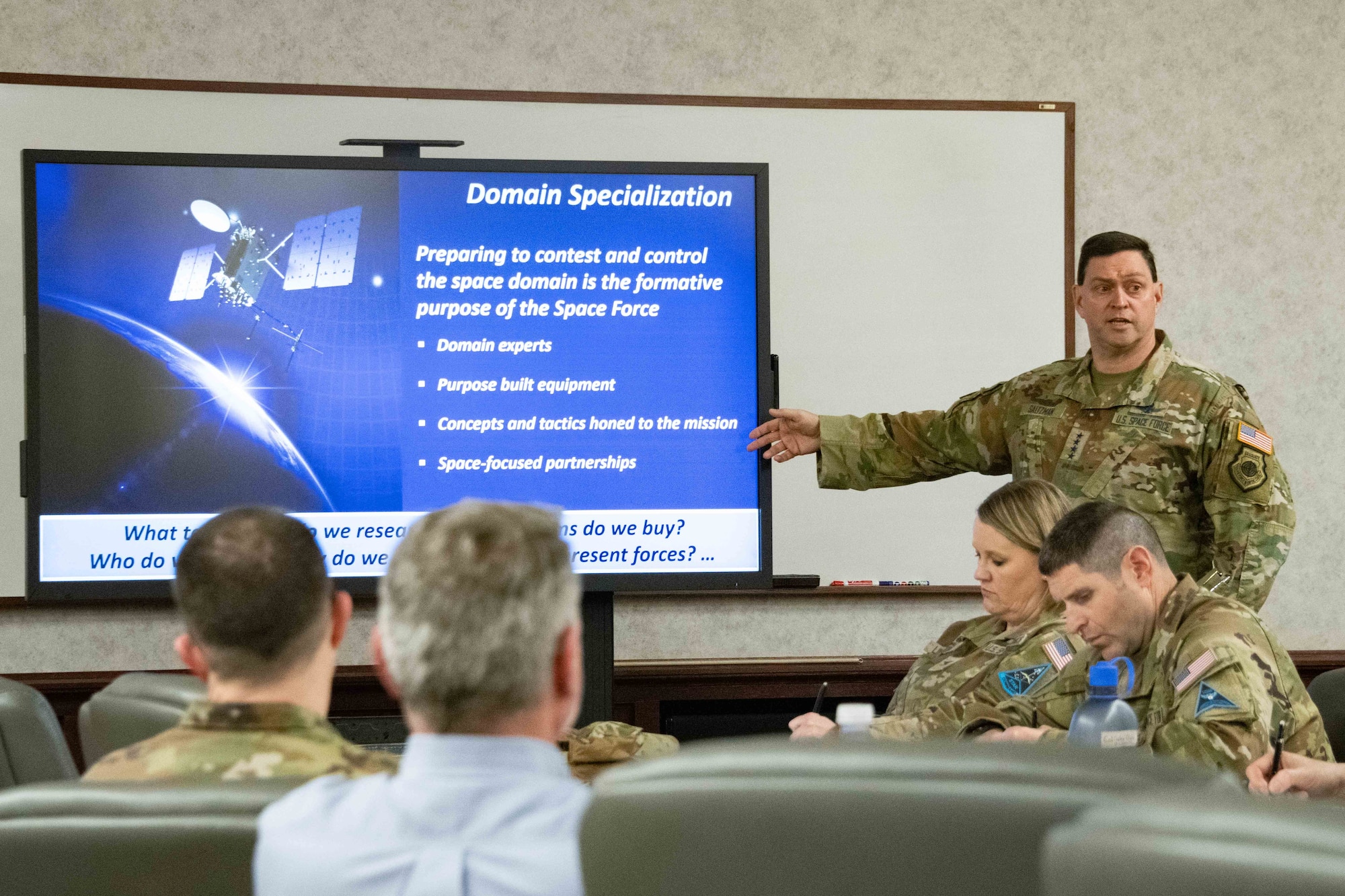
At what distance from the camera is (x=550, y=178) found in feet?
10.5

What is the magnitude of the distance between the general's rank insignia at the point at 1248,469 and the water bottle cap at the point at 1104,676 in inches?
51.4

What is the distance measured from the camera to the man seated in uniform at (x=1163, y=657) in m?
1.94

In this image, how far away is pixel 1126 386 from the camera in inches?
129

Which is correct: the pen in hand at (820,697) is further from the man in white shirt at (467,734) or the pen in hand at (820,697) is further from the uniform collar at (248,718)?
the man in white shirt at (467,734)

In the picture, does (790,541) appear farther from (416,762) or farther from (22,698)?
(416,762)

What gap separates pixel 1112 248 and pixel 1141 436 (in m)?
0.46

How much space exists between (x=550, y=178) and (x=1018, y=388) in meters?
1.27

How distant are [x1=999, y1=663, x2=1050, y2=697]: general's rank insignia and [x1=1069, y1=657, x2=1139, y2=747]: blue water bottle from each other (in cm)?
44

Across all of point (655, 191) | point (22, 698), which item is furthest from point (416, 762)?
point (655, 191)

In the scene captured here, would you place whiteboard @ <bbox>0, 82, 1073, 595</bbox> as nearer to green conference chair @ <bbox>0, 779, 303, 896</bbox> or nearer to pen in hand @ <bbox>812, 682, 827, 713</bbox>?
pen in hand @ <bbox>812, 682, 827, 713</bbox>

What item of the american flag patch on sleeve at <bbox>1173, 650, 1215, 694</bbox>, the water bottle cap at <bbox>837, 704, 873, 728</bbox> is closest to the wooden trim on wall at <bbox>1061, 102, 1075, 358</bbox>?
the american flag patch on sleeve at <bbox>1173, 650, 1215, 694</bbox>

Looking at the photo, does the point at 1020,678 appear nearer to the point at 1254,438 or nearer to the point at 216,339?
the point at 1254,438

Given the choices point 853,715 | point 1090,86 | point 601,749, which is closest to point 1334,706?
point 853,715

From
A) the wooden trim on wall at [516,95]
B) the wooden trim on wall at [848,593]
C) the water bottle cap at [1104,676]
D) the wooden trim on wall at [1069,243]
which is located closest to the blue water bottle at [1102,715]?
the water bottle cap at [1104,676]
